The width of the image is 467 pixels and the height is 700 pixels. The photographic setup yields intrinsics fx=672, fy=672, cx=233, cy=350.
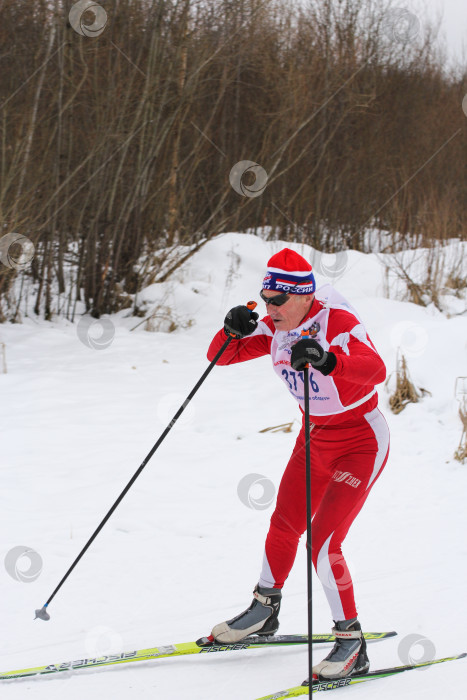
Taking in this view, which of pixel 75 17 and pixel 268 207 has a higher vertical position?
pixel 75 17

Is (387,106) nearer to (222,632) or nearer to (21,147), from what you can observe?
(21,147)

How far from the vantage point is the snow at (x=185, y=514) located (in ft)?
10.0

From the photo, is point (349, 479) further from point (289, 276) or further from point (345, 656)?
point (289, 276)

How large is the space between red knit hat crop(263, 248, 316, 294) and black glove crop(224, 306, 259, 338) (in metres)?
0.18

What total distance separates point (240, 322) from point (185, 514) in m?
2.25

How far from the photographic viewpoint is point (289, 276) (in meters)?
2.80

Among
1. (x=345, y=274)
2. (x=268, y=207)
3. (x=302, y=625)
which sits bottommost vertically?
(x=302, y=625)

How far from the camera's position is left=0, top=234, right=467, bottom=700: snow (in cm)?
306

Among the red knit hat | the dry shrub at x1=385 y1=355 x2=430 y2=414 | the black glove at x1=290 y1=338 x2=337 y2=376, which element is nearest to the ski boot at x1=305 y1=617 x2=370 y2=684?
the black glove at x1=290 y1=338 x2=337 y2=376

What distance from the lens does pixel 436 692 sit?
2818 mm

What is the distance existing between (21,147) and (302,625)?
6224mm

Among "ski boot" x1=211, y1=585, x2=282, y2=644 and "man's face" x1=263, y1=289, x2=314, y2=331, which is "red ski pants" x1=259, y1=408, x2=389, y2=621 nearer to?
"ski boot" x1=211, y1=585, x2=282, y2=644

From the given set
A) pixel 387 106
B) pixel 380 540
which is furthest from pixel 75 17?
pixel 387 106

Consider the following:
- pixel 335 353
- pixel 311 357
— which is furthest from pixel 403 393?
pixel 311 357
